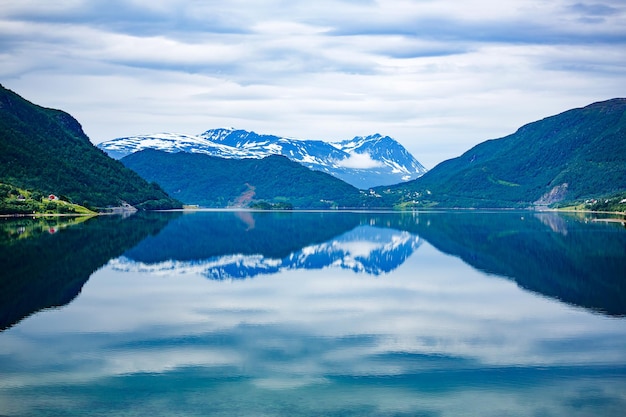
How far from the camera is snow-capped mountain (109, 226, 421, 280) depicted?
73.0m

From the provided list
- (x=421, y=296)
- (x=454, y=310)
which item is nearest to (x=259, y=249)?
(x=421, y=296)

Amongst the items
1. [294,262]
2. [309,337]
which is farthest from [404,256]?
[309,337]

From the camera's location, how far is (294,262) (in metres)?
83.0

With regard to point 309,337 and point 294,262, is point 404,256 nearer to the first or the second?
point 294,262

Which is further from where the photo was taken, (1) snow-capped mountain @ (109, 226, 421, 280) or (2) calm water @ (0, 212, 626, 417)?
(1) snow-capped mountain @ (109, 226, 421, 280)

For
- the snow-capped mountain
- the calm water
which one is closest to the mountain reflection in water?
the snow-capped mountain

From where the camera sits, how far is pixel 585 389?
1173 inches

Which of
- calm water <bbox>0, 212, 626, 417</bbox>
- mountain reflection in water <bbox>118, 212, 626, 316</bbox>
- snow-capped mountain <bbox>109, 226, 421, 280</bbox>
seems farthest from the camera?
snow-capped mountain <bbox>109, 226, 421, 280</bbox>

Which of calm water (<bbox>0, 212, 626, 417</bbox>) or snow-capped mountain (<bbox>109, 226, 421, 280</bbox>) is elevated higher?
snow-capped mountain (<bbox>109, 226, 421, 280</bbox>)

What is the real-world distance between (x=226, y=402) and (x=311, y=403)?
3.28m

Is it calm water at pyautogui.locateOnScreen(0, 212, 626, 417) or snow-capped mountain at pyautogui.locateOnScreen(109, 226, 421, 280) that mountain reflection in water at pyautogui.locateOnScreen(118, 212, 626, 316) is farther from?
calm water at pyautogui.locateOnScreen(0, 212, 626, 417)

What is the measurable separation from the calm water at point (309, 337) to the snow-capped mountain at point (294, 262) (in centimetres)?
47

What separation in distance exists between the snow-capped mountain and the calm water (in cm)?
47

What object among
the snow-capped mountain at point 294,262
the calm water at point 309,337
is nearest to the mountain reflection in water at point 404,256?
the snow-capped mountain at point 294,262
